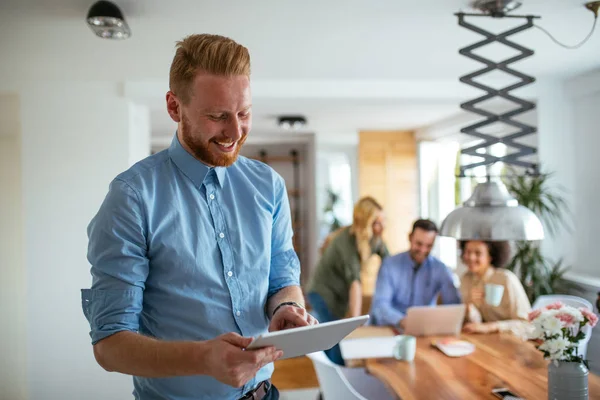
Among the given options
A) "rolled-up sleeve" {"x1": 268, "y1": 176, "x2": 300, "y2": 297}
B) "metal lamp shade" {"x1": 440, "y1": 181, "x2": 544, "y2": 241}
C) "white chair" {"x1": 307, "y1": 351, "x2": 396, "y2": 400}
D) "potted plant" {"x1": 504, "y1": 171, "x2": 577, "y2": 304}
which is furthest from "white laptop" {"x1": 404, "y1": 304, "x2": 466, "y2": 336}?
"rolled-up sleeve" {"x1": 268, "y1": 176, "x2": 300, "y2": 297}

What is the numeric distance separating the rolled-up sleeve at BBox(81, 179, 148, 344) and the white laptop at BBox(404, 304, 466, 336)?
1.97m

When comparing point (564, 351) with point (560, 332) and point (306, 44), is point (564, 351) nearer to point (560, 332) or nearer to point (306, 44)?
point (560, 332)

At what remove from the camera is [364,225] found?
3.79 metres

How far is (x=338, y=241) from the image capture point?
394 centimetres

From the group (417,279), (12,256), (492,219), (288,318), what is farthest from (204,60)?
(12,256)

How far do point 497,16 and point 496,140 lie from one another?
0.57m

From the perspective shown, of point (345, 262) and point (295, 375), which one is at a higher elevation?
point (345, 262)

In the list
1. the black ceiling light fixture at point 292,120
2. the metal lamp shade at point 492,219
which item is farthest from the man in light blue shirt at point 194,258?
the black ceiling light fixture at point 292,120

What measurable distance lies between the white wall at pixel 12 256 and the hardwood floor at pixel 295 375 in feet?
6.23

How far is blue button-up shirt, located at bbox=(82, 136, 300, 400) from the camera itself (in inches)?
41.8

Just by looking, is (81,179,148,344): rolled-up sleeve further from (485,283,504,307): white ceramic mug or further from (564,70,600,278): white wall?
(564,70,600,278): white wall

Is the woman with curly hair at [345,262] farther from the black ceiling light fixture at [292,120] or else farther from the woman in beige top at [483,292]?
the black ceiling light fixture at [292,120]

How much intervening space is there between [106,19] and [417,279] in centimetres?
239

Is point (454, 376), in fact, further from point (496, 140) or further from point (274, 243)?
point (274, 243)
